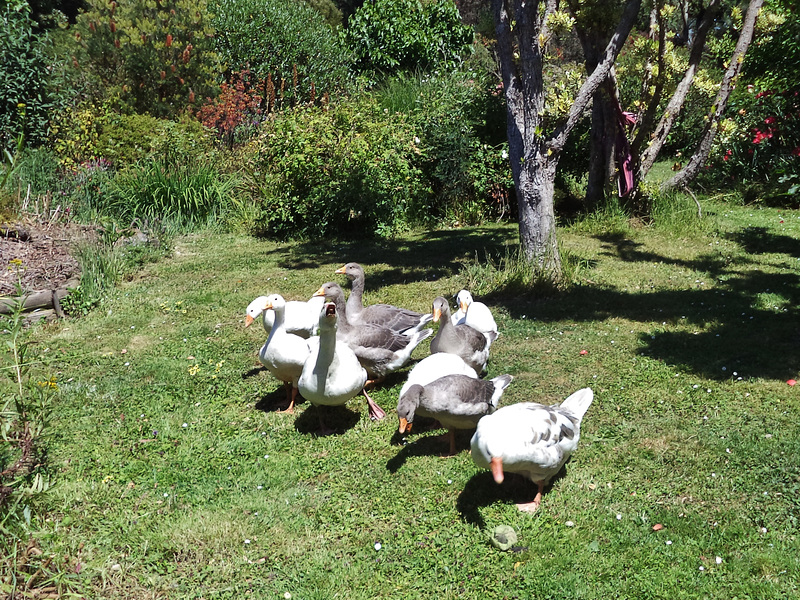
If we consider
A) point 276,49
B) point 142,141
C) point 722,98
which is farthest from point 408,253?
point 276,49

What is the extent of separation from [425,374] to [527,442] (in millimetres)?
1195

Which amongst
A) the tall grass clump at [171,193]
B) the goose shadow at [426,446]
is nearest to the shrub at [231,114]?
the tall grass clump at [171,193]

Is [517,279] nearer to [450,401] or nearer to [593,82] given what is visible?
[593,82]

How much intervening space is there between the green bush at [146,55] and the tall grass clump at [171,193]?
249 centimetres

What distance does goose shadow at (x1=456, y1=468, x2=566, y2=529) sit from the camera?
14.1ft

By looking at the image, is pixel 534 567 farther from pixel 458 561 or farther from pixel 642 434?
pixel 642 434

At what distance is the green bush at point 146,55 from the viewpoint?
534 inches

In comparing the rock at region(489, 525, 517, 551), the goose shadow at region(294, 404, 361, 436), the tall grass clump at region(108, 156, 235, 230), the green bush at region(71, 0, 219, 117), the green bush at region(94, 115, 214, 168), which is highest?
the green bush at region(71, 0, 219, 117)

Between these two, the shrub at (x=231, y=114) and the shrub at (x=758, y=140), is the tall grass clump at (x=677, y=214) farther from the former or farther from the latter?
the shrub at (x=231, y=114)

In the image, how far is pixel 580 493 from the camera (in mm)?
4395

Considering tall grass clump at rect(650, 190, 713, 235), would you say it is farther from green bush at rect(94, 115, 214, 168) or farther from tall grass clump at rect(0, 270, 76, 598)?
tall grass clump at rect(0, 270, 76, 598)

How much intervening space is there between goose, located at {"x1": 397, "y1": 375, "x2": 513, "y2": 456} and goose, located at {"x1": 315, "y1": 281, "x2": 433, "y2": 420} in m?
0.94

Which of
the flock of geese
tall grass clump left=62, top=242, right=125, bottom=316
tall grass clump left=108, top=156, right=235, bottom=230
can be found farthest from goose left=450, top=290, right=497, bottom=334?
tall grass clump left=108, top=156, right=235, bottom=230

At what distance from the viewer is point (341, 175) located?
11133 millimetres
